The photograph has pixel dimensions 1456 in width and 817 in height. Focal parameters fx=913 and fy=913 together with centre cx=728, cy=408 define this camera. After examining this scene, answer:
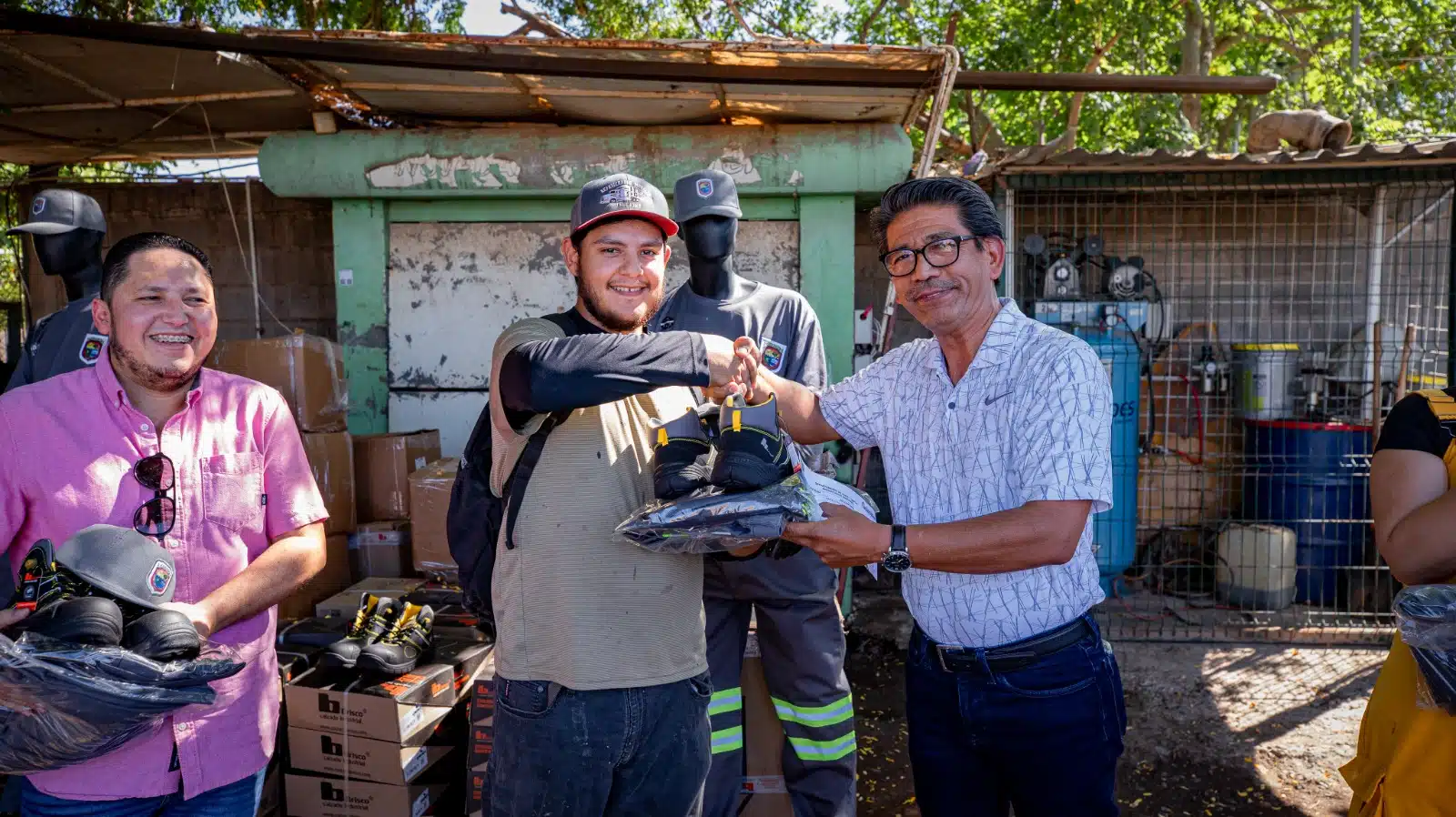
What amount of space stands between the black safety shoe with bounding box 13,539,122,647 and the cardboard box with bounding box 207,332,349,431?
299cm

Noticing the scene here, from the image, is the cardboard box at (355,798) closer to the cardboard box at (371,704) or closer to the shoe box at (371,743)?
the shoe box at (371,743)

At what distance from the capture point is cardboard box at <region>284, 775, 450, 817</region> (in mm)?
3139

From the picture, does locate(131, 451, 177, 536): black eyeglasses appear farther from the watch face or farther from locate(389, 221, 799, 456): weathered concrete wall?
locate(389, 221, 799, 456): weathered concrete wall

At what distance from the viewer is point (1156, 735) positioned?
14.4 feet

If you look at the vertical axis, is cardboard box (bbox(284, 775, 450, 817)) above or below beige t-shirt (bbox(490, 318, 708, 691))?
below

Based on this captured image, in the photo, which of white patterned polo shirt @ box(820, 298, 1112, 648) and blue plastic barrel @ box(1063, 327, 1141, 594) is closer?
white patterned polo shirt @ box(820, 298, 1112, 648)

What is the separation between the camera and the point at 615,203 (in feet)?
6.26

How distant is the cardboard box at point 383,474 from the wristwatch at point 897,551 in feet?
11.8

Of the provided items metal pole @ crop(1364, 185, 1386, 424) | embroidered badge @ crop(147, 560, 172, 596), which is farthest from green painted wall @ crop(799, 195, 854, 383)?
embroidered badge @ crop(147, 560, 172, 596)

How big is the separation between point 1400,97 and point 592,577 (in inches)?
556

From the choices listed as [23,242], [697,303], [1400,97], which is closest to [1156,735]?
[697,303]

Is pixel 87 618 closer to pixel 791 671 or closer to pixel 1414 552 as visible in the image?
pixel 791 671

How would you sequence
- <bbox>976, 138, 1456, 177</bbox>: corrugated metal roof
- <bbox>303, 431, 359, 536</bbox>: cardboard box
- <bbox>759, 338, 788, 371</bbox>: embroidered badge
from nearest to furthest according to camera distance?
<bbox>759, 338, 788, 371</bbox>: embroidered badge → <bbox>303, 431, 359, 536</bbox>: cardboard box → <bbox>976, 138, 1456, 177</bbox>: corrugated metal roof

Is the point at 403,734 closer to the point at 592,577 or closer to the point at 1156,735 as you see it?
the point at 592,577
